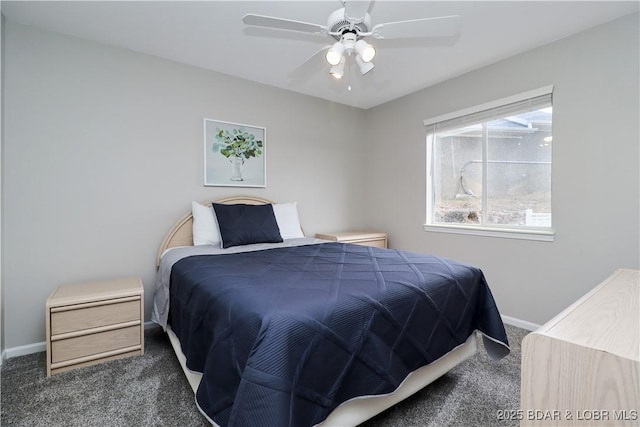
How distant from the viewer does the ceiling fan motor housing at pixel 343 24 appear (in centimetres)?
165

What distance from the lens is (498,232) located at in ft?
9.05

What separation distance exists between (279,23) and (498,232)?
2568mm

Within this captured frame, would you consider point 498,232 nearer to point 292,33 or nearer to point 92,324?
point 292,33

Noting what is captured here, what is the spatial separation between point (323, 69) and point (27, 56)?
234 cm

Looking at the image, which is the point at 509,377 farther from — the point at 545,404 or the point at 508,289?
the point at 545,404

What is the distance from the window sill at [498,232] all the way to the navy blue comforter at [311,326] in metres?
1.12

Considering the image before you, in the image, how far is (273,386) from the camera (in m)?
0.96

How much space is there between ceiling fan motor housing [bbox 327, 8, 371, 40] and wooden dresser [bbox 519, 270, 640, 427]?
168 centimetres

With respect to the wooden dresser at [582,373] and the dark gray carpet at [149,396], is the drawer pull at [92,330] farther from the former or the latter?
the wooden dresser at [582,373]

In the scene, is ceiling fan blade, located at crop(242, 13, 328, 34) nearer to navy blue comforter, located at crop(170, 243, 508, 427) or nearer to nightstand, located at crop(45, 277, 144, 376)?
navy blue comforter, located at crop(170, 243, 508, 427)

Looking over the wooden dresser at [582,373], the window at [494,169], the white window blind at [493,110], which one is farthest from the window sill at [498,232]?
the wooden dresser at [582,373]

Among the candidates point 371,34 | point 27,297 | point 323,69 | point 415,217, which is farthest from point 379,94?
point 27,297

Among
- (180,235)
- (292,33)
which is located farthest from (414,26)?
(180,235)

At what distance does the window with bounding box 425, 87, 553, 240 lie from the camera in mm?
2559
